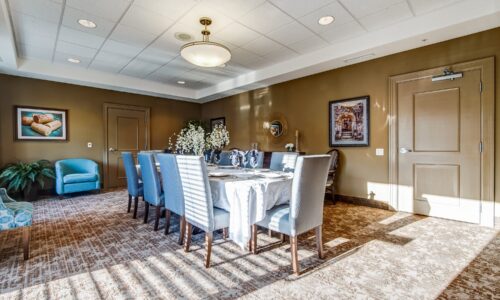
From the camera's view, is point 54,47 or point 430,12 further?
point 54,47

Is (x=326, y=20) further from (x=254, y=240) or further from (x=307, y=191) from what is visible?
(x=254, y=240)

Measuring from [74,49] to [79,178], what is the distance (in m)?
2.51

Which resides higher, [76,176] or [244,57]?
[244,57]

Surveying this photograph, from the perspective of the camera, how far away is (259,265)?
219 centimetres

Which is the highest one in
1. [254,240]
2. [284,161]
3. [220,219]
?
[284,161]

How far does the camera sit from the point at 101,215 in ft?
12.6

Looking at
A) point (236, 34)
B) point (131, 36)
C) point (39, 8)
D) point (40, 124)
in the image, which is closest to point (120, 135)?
point (40, 124)

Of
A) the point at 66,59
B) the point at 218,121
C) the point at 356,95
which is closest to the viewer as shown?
the point at 356,95

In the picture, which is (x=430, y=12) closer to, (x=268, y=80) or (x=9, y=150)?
(x=268, y=80)

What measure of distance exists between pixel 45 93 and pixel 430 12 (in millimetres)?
7158

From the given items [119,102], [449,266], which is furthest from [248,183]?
[119,102]

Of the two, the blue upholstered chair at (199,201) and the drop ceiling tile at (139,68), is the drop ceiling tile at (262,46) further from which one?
the blue upholstered chair at (199,201)

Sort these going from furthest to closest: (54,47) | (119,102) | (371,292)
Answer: (119,102), (54,47), (371,292)

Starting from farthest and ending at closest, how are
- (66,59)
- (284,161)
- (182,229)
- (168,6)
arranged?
(66,59)
(284,161)
(168,6)
(182,229)
